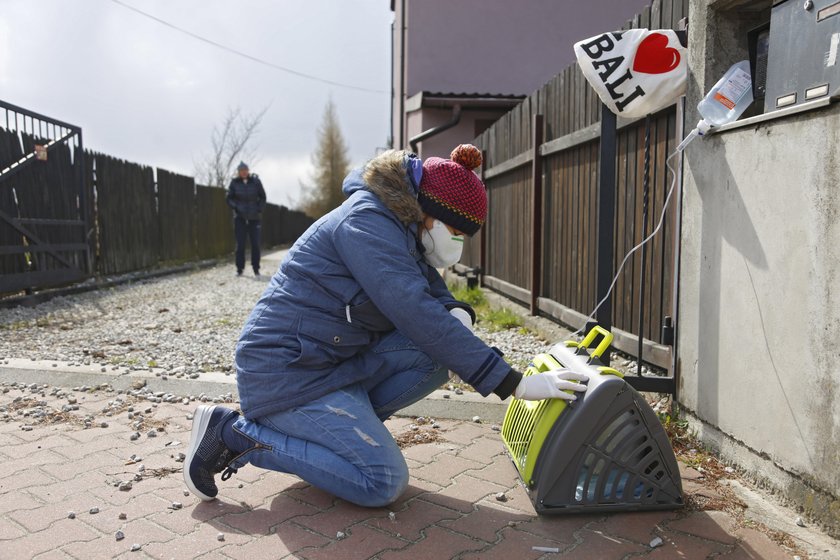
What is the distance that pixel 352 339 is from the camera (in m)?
2.58

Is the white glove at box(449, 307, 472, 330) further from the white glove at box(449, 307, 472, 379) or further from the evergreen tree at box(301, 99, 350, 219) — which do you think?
the evergreen tree at box(301, 99, 350, 219)

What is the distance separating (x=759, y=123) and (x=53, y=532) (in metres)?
2.88

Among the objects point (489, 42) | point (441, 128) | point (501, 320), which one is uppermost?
point (489, 42)

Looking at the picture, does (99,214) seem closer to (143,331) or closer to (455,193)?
(143,331)

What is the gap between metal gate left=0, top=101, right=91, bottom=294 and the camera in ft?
25.0

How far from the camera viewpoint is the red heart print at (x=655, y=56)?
3.10 meters

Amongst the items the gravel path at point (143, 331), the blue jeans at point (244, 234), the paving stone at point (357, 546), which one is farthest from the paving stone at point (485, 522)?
the blue jeans at point (244, 234)

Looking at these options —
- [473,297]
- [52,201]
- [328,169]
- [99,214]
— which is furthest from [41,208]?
[328,169]

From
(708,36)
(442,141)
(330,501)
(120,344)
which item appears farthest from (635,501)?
(442,141)

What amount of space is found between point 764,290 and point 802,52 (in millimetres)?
857

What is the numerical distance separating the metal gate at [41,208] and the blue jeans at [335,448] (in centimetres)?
611

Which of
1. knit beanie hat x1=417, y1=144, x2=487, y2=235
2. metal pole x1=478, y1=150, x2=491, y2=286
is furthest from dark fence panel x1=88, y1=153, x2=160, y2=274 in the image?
knit beanie hat x1=417, y1=144, x2=487, y2=235

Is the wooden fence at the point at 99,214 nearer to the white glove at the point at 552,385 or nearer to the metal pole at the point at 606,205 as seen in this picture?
the metal pole at the point at 606,205

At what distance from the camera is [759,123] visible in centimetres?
259
